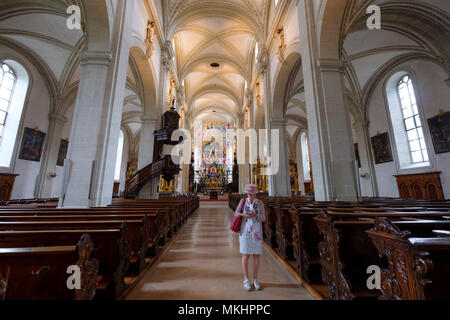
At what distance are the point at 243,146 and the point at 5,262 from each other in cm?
1641

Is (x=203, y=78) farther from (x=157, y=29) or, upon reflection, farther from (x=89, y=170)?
(x=89, y=170)

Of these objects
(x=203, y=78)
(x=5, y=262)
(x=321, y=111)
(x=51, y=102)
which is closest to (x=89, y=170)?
(x=5, y=262)

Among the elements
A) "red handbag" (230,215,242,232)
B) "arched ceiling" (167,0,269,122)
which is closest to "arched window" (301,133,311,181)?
"arched ceiling" (167,0,269,122)

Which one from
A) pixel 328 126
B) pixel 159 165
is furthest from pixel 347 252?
pixel 159 165

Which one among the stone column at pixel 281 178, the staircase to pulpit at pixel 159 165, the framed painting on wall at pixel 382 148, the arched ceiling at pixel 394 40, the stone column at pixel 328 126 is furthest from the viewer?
the framed painting on wall at pixel 382 148

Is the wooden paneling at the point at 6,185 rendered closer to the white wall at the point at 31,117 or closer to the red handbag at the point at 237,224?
the white wall at the point at 31,117

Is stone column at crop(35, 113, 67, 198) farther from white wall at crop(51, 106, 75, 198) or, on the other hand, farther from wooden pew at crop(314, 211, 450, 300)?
wooden pew at crop(314, 211, 450, 300)

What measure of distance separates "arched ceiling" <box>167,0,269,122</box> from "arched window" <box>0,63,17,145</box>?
7983 millimetres

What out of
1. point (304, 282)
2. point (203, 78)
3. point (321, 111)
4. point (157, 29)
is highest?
point (203, 78)

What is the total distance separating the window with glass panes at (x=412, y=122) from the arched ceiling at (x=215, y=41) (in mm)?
8427

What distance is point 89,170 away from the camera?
4.52 meters

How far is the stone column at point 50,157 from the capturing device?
10289 millimetres

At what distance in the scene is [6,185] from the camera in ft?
28.5

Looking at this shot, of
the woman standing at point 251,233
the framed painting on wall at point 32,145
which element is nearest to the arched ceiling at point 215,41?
the framed painting on wall at point 32,145
